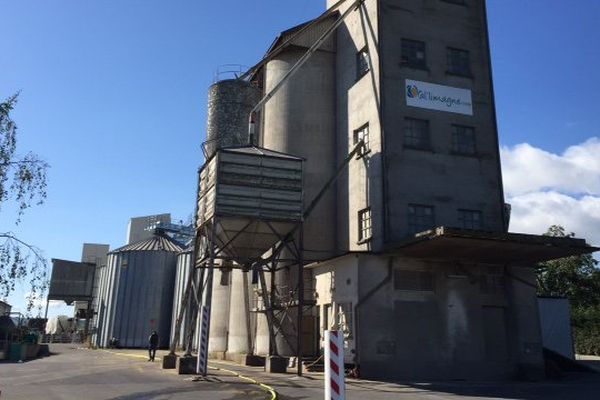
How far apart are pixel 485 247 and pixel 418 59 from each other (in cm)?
1100

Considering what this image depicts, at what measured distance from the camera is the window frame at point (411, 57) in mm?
27328

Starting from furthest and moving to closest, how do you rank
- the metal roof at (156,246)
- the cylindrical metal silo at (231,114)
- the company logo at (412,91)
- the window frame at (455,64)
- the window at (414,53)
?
the metal roof at (156,246)
the cylindrical metal silo at (231,114)
the window frame at (455,64)
the window at (414,53)
the company logo at (412,91)

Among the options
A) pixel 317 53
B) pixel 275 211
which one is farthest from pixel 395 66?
pixel 275 211

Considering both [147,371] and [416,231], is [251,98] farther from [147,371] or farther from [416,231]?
[147,371]

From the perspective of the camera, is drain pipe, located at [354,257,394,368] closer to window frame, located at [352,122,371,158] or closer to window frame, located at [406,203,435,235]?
window frame, located at [406,203,435,235]

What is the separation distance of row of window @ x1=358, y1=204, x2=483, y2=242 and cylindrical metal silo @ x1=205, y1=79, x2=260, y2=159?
1459 centimetres

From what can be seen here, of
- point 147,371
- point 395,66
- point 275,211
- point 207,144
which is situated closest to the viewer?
point 147,371

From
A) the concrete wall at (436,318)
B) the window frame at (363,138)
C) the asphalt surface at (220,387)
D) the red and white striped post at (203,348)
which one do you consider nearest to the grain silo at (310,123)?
the window frame at (363,138)

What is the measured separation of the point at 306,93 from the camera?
105ft

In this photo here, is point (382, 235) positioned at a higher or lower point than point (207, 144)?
lower

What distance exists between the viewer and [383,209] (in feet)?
81.7

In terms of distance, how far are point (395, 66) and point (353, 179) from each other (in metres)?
6.06

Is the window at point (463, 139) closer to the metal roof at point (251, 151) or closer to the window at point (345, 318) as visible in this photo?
the metal roof at point (251, 151)

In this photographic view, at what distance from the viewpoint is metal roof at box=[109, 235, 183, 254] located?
4900 centimetres
